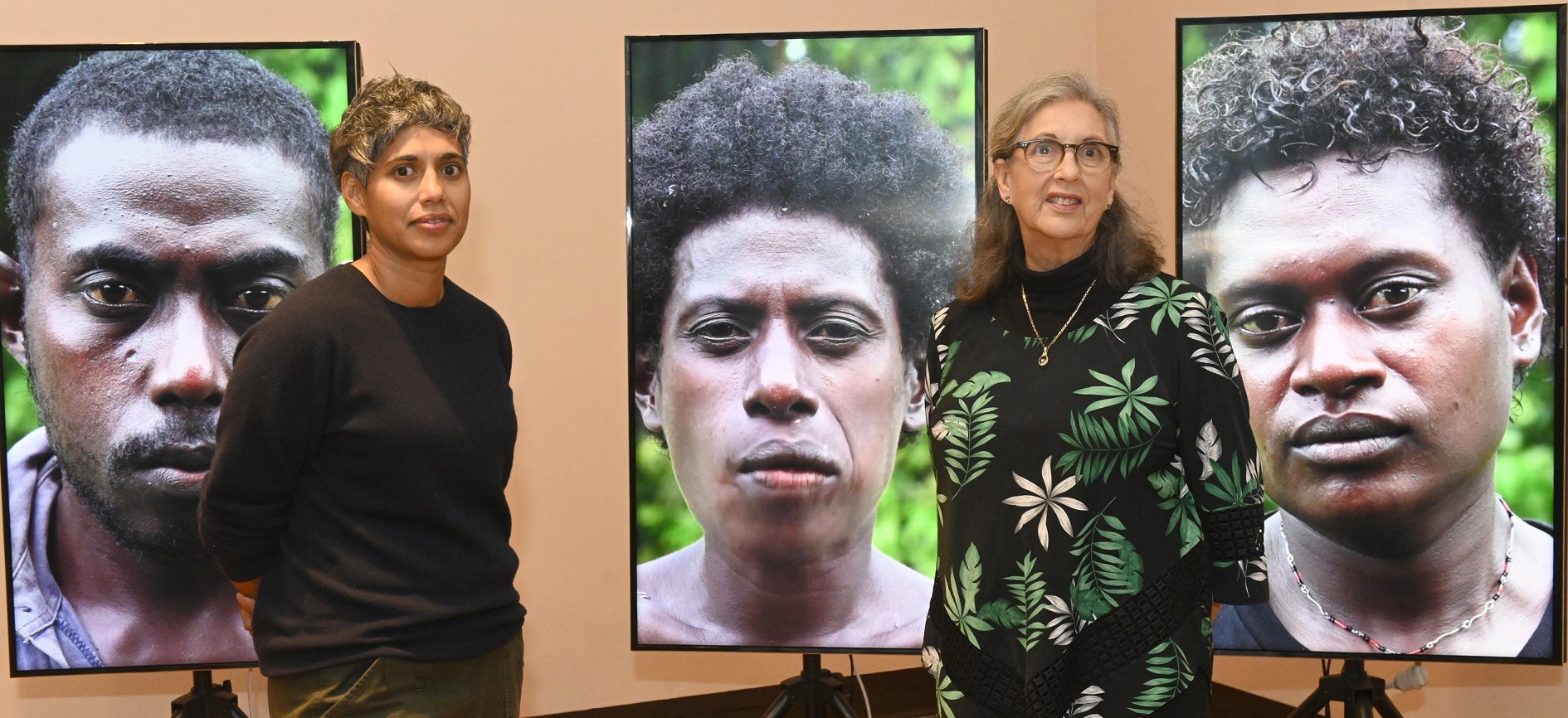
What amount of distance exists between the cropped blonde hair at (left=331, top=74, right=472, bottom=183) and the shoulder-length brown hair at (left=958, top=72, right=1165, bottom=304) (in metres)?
0.80

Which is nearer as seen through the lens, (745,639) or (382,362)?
(382,362)

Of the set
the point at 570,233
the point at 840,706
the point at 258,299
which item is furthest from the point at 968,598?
the point at 570,233

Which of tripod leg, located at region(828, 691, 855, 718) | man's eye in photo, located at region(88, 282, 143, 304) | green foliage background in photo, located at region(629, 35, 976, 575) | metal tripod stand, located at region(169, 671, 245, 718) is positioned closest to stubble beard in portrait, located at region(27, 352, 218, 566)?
man's eye in photo, located at region(88, 282, 143, 304)

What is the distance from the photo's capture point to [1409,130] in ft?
8.33

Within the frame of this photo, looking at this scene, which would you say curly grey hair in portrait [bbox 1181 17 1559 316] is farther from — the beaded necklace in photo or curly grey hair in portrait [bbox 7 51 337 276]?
curly grey hair in portrait [bbox 7 51 337 276]

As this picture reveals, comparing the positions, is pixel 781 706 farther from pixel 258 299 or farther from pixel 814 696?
pixel 258 299

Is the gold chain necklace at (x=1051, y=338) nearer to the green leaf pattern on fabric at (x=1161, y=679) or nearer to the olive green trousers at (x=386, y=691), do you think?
the green leaf pattern on fabric at (x=1161, y=679)

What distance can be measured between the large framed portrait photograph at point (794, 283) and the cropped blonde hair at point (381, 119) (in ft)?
3.36

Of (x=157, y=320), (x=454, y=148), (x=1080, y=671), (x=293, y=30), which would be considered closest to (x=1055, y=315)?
(x=1080, y=671)

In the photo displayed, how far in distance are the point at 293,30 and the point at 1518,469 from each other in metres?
3.09

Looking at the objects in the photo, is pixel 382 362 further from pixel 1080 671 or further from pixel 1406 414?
pixel 1406 414

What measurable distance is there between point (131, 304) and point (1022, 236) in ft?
6.06

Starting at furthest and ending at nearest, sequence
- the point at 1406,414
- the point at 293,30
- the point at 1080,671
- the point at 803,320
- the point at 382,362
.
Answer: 1. the point at 293,30
2. the point at 803,320
3. the point at 1406,414
4. the point at 1080,671
5. the point at 382,362

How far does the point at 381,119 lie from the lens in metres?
1.69
